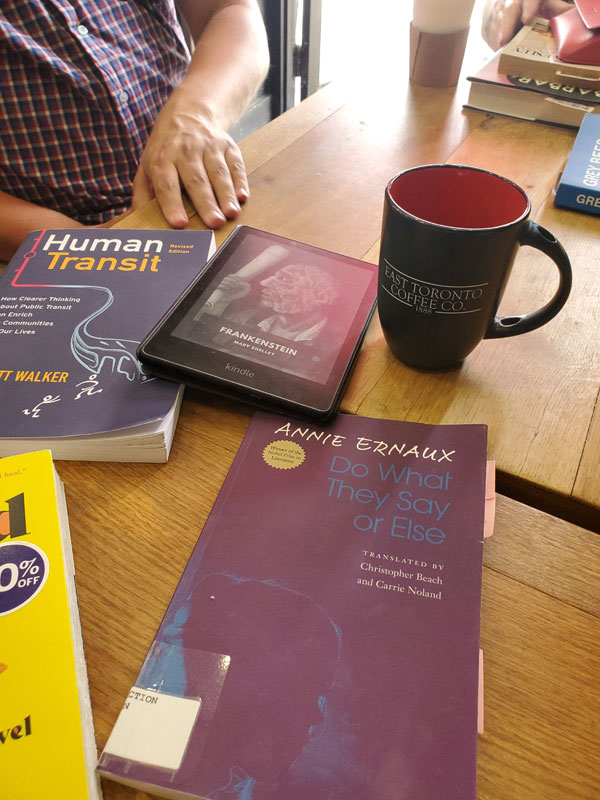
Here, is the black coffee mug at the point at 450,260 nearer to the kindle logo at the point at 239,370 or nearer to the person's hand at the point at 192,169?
the kindle logo at the point at 239,370

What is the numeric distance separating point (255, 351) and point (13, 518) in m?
0.25

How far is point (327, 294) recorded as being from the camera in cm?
62

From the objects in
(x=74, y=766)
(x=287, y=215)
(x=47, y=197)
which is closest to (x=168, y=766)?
(x=74, y=766)

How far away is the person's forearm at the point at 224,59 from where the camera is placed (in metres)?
1.00

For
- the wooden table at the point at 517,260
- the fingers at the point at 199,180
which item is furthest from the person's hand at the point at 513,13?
the fingers at the point at 199,180

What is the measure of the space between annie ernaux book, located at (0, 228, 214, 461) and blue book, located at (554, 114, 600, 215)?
1.60 feet

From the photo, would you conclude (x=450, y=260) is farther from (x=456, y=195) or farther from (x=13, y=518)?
(x=13, y=518)

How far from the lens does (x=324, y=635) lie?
38cm

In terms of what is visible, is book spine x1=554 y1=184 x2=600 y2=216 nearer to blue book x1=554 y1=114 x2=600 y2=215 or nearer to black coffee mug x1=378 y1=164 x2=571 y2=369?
blue book x1=554 y1=114 x2=600 y2=215

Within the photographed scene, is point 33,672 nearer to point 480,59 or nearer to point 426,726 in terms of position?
point 426,726

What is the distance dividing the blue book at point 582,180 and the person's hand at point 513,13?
18.9 inches

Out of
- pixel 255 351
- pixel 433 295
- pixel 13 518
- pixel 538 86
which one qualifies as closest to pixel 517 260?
pixel 433 295

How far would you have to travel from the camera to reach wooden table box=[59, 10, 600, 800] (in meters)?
0.35

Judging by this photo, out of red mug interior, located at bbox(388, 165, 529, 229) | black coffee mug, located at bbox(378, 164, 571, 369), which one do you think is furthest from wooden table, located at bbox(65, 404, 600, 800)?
red mug interior, located at bbox(388, 165, 529, 229)
